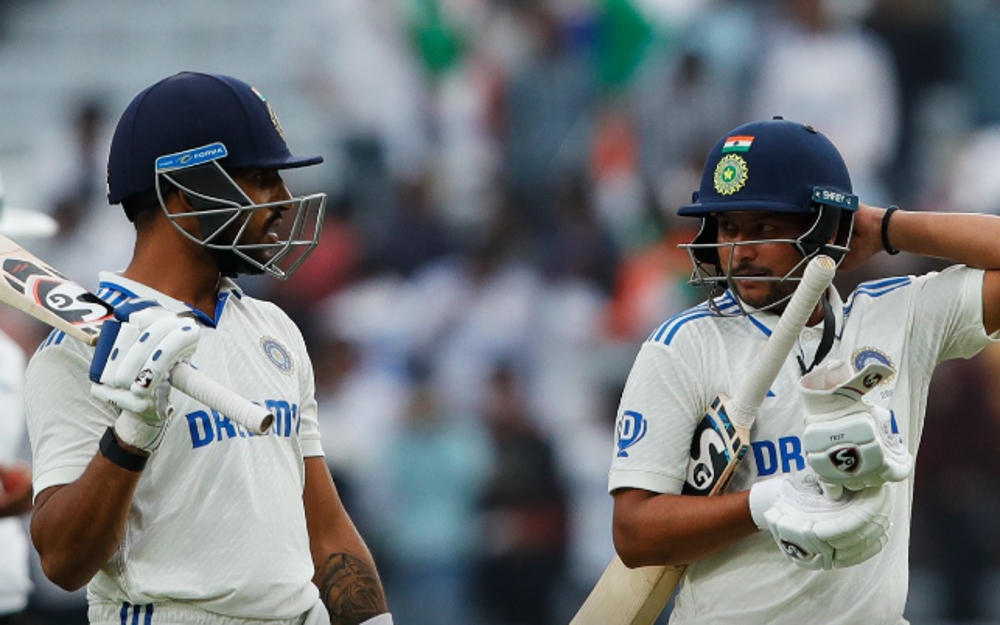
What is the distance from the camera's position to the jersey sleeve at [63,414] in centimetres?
339

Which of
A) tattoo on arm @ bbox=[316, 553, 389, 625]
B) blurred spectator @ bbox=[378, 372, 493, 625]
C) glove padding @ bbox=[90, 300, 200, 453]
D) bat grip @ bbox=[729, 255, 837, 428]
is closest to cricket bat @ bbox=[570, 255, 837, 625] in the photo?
bat grip @ bbox=[729, 255, 837, 428]

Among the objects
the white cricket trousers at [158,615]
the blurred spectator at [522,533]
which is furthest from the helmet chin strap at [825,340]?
the blurred spectator at [522,533]

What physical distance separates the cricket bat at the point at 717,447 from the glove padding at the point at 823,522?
19cm

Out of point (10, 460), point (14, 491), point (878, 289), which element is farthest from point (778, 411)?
point (10, 460)

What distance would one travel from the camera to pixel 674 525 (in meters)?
3.67

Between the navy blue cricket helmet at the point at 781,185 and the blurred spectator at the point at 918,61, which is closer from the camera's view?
the navy blue cricket helmet at the point at 781,185

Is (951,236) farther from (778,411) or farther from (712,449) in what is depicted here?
(712,449)

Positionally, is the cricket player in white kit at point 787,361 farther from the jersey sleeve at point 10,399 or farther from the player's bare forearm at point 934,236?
the jersey sleeve at point 10,399

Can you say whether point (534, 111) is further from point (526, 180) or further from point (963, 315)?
point (963, 315)

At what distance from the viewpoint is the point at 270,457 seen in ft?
11.8

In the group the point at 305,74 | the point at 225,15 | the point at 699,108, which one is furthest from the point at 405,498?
the point at 225,15

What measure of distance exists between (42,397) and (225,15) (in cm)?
935

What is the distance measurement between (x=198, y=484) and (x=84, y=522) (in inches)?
11.3

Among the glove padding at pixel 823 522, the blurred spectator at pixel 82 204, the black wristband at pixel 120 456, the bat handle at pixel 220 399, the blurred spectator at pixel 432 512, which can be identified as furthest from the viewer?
the blurred spectator at pixel 82 204
